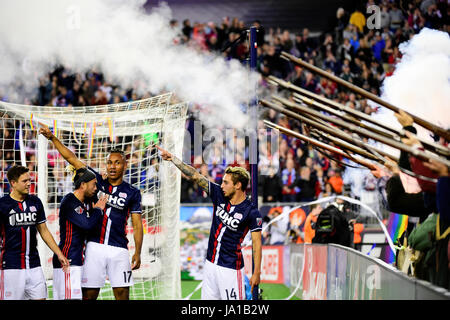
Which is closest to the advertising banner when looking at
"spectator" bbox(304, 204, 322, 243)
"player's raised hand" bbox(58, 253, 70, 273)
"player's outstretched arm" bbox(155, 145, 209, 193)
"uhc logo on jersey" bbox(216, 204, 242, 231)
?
"spectator" bbox(304, 204, 322, 243)

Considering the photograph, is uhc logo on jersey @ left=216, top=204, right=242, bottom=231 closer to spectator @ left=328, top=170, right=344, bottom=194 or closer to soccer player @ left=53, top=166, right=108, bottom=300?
soccer player @ left=53, top=166, right=108, bottom=300

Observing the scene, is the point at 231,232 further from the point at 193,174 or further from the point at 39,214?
the point at 39,214

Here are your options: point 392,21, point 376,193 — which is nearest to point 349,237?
point 376,193

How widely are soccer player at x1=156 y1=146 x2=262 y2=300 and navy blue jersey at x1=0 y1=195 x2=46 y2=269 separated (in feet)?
5.57

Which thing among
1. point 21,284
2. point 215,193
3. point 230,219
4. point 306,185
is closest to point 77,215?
point 21,284

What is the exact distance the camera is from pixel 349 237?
944 centimetres

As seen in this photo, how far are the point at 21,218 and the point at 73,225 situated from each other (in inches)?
19.6

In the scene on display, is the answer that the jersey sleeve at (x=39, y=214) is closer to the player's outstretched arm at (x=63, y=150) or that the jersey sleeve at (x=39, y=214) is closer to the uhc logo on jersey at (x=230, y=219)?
the player's outstretched arm at (x=63, y=150)

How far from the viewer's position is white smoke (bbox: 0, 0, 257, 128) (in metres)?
10.4

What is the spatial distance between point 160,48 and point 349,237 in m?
5.40

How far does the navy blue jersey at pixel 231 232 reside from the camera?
18.5 feet

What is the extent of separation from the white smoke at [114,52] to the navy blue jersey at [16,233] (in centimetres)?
423

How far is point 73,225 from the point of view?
232 inches
